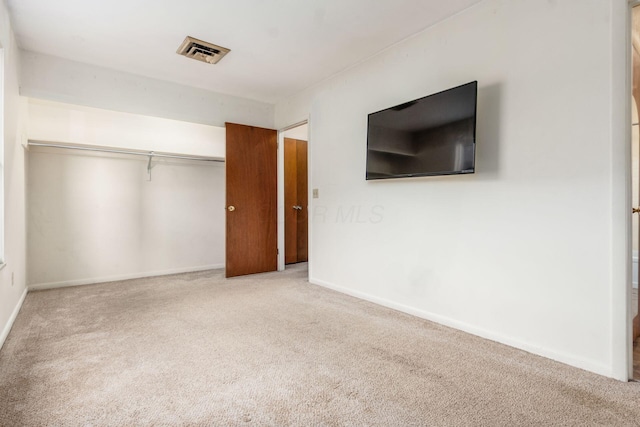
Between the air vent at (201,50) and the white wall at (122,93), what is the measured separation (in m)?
0.88

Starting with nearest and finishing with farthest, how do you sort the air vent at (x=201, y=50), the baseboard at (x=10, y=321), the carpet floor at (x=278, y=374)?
the carpet floor at (x=278, y=374), the baseboard at (x=10, y=321), the air vent at (x=201, y=50)

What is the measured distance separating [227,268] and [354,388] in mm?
3048

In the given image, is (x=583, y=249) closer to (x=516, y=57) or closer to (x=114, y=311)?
(x=516, y=57)

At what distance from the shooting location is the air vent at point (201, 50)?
3031mm

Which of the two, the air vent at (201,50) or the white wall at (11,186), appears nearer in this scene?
the white wall at (11,186)

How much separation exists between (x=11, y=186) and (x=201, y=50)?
1979 millimetres

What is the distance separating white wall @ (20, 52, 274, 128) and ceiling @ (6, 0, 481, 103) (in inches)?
4.2

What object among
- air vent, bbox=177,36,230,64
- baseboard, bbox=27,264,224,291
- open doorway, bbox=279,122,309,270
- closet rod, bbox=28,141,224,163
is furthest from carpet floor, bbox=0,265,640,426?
open doorway, bbox=279,122,309,270

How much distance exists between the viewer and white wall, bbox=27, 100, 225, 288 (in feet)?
12.6

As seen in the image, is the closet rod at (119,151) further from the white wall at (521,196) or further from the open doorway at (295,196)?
the white wall at (521,196)

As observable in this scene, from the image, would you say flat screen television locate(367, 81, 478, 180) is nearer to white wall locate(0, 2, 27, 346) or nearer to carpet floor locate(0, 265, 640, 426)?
carpet floor locate(0, 265, 640, 426)

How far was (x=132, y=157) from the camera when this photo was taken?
4398 mm

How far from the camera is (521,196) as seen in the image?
222 centimetres

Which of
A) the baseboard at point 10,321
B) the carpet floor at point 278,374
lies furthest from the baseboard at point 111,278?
the carpet floor at point 278,374
